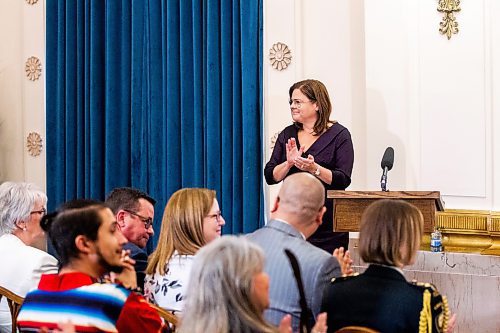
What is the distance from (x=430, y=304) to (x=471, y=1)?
300 cm

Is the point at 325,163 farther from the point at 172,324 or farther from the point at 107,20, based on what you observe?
the point at 107,20

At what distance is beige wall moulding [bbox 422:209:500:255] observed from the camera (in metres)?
5.20

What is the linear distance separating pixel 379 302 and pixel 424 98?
9.28 ft

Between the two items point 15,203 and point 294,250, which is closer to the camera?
point 294,250

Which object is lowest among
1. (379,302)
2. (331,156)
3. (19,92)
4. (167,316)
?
(167,316)

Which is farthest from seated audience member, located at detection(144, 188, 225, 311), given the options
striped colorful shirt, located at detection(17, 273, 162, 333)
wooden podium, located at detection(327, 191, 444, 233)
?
wooden podium, located at detection(327, 191, 444, 233)

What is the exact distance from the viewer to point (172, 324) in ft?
10.7

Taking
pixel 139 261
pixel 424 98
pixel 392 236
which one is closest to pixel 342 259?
pixel 392 236

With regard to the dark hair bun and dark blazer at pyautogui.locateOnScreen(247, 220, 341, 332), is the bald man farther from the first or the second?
the dark hair bun

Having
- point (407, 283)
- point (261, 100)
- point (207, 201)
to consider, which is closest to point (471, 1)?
point (261, 100)

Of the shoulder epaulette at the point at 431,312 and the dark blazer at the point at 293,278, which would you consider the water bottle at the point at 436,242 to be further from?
the shoulder epaulette at the point at 431,312

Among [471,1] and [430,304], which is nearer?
[430,304]

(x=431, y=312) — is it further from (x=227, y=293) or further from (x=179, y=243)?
(x=179, y=243)

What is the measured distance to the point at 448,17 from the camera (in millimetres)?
5352
